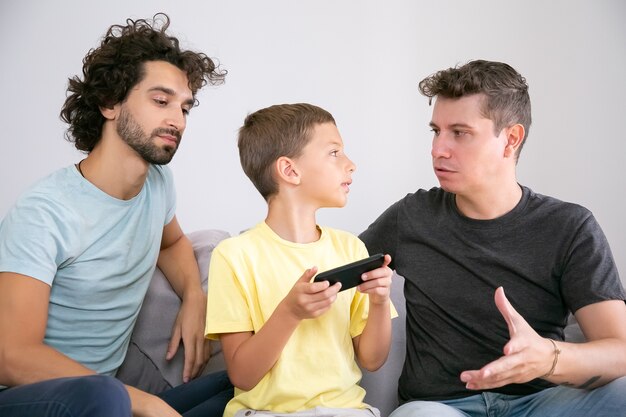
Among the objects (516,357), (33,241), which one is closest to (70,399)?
(33,241)

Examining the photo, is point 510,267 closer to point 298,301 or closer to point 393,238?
point 393,238

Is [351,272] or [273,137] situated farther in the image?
[273,137]

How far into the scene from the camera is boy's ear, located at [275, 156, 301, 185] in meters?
1.89

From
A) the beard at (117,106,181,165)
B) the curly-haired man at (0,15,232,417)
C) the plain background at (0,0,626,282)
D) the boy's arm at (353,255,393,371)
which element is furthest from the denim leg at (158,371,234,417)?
the plain background at (0,0,626,282)

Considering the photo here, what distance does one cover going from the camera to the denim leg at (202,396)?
1945mm

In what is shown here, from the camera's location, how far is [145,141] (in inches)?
83.0

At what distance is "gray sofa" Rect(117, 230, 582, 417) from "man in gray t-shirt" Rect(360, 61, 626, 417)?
4.7 inches

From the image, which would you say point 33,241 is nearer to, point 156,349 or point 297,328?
point 156,349

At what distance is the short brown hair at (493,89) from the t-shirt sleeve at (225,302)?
80 cm

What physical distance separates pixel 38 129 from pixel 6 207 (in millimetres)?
348

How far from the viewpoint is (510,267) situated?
1971 millimetres

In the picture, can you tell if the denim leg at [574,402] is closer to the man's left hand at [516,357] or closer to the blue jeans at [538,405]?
the blue jeans at [538,405]

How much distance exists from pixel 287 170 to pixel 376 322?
0.44 m

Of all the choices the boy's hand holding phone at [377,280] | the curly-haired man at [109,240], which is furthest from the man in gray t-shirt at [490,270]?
the curly-haired man at [109,240]
